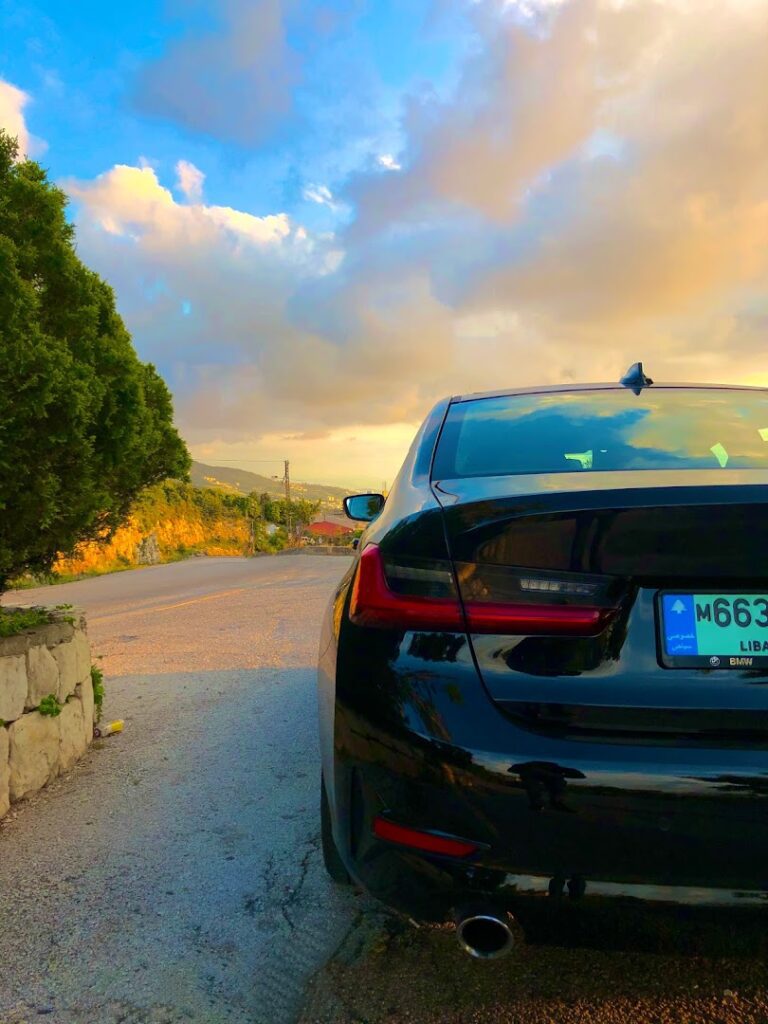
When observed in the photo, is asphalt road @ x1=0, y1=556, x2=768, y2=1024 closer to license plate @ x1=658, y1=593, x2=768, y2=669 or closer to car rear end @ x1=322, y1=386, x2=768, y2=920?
car rear end @ x1=322, y1=386, x2=768, y2=920

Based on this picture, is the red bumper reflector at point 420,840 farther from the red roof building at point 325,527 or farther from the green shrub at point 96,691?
the red roof building at point 325,527

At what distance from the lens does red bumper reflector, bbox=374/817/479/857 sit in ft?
4.99

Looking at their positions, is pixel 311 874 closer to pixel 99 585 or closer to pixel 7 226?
pixel 7 226

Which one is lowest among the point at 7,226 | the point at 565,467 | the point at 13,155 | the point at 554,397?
the point at 565,467

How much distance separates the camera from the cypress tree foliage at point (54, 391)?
3.34 m

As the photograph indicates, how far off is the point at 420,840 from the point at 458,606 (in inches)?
19.8

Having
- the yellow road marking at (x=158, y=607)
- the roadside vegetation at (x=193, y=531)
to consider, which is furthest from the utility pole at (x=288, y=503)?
the yellow road marking at (x=158, y=607)

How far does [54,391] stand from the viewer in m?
3.45

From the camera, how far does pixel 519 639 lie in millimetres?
1554

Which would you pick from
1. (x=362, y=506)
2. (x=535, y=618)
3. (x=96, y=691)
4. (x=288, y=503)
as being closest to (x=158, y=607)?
(x=96, y=691)

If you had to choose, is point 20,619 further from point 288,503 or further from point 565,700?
point 288,503

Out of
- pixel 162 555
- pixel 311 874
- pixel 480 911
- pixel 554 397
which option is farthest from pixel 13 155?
pixel 162 555

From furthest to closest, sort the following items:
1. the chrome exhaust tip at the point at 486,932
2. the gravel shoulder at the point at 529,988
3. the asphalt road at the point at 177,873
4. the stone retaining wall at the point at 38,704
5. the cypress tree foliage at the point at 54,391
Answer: the cypress tree foliage at the point at 54,391, the stone retaining wall at the point at 38,704, the asphalt road at the point at 177,873, the gravel shoulder at the point at 529,988, the chrome exhaust tip at the point at 486,932

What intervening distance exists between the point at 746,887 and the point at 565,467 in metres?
1.16
